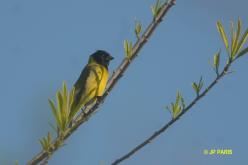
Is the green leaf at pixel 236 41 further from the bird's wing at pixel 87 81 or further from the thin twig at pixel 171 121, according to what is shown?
the bird's wing at pixel 87 81

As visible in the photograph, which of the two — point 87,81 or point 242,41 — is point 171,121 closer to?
point 242,41

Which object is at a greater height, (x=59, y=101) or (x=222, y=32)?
(x=222, y=32)

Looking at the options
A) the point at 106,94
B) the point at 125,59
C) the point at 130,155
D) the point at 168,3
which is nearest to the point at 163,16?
the point at 168,3

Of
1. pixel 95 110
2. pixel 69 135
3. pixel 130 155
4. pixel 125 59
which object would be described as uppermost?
pixel 125 59

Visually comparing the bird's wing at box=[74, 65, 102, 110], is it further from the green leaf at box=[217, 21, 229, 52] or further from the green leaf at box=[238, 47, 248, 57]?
the green leaf at box=[238, 47, 248, 57]

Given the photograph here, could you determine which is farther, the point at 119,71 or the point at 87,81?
the point at 87,81

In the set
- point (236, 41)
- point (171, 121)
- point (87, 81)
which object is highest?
point (87, 81)

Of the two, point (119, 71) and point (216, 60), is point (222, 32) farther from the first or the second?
point (119, 71)

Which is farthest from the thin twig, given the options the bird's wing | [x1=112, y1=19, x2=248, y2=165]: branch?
the bird's wing

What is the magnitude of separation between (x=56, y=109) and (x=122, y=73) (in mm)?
267

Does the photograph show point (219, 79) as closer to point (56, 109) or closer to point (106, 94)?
point (106, 94)

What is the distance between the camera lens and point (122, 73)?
1721 mm

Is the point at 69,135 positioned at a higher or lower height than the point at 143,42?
lower

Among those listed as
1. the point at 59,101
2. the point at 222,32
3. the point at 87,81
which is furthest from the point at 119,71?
the point at 87,81
